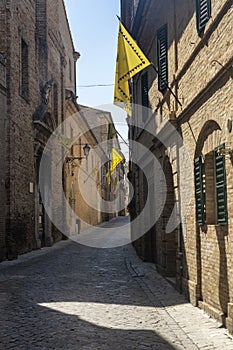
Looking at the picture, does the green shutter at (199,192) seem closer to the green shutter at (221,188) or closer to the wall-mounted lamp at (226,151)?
the green shutter at (221,188)

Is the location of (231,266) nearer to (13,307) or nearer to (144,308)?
(144,308)

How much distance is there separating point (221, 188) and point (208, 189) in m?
0.87

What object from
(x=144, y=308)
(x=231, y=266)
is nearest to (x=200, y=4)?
(x=231, y=266)

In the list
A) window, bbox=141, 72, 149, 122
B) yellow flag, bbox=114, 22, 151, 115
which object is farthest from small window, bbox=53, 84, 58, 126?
yellow flag, bbox=114, 22, 151, 115

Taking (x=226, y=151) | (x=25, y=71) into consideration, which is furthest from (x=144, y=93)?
(x=226, y=151)

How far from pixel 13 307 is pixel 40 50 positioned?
Result: 18309 mm

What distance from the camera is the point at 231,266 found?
23.1 ft

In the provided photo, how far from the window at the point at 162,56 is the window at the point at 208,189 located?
3983 millimetres

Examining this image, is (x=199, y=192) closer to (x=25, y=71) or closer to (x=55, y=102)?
(x=25, y=71)

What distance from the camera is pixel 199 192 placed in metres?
8.77

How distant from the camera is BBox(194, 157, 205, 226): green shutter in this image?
28.1 feet

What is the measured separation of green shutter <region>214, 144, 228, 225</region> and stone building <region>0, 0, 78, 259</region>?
11.2 m

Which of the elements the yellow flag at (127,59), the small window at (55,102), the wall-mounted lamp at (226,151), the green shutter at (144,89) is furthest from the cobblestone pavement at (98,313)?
the small window at (55,102)

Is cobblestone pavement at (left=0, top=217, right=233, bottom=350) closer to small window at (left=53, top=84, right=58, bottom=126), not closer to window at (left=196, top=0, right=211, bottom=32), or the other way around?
window at (left=196, top=0, right=211, bottom=32)
